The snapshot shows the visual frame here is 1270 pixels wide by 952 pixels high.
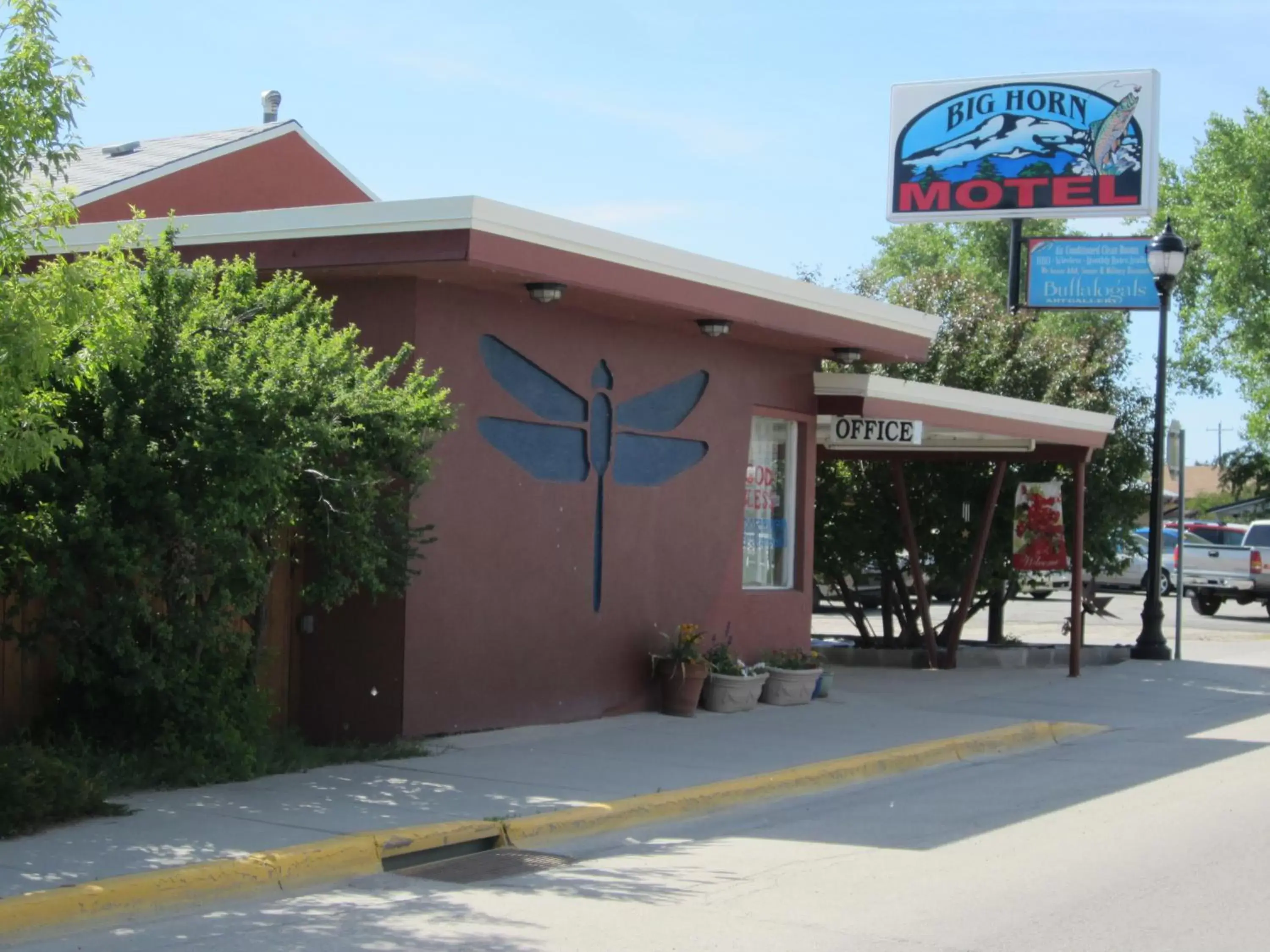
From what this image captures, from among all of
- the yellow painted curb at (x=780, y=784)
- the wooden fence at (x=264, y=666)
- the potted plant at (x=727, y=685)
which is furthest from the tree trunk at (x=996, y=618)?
the wooden fence at (x=264, y=666)

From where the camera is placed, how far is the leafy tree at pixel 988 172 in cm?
2322

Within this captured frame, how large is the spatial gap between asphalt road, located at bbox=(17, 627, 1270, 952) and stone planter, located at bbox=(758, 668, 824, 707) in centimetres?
253

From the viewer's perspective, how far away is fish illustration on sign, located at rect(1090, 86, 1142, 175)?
22500 millimetres

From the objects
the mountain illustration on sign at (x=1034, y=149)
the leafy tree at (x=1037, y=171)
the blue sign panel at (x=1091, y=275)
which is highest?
the mountain illustration on sign at (x=1034, y=149)

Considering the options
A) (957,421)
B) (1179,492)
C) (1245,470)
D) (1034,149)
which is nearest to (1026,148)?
(1034,149)

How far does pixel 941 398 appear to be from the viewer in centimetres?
1545

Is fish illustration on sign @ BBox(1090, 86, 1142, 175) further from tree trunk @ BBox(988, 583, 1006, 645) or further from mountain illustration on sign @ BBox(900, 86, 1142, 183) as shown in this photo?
tree trunk @ BBox(988, 583, 1006, 645)

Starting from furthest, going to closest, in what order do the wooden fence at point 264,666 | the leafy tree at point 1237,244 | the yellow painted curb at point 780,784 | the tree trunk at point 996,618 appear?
the leafy tree at point 1237,244 → the tree trunk at point 996,618 → the wooden fence at point 264,666 → the yellow painted curb at point 780,784

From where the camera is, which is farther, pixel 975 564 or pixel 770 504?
pixel 975 564

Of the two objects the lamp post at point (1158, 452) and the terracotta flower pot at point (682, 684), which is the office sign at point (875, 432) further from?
the lamp post at point (1158, 452)

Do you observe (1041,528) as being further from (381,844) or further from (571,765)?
(381,844)

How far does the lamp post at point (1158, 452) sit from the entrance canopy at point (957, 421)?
6.93 ft

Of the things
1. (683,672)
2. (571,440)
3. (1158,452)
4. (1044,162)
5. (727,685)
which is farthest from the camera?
(1044,162)

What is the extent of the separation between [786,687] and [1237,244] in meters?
33.1
